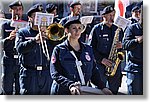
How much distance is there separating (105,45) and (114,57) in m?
0.14

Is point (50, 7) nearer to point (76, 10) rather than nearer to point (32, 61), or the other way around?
point (76, 10)

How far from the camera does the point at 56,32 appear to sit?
15.9 ft

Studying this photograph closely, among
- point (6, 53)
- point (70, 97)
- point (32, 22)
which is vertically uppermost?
point (32, 22)

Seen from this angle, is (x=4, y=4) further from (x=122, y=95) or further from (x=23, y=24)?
(x=122, y=95)

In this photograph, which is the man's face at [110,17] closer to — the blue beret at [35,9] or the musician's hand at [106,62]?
the musician's hand at [106,62]

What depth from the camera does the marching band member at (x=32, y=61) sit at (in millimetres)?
4840

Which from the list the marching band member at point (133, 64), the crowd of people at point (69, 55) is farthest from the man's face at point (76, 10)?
the marching band member at point (133, 64)

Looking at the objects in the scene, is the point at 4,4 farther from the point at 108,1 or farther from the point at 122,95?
the point at 122,95

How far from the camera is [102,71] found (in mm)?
4902

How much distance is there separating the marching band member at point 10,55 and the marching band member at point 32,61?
5cm

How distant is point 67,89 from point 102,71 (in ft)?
1.25

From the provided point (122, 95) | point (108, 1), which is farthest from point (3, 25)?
point (122, 95)

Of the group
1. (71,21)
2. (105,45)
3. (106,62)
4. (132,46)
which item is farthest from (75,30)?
(132,46)

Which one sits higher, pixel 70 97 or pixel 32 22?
pixel 32 22
